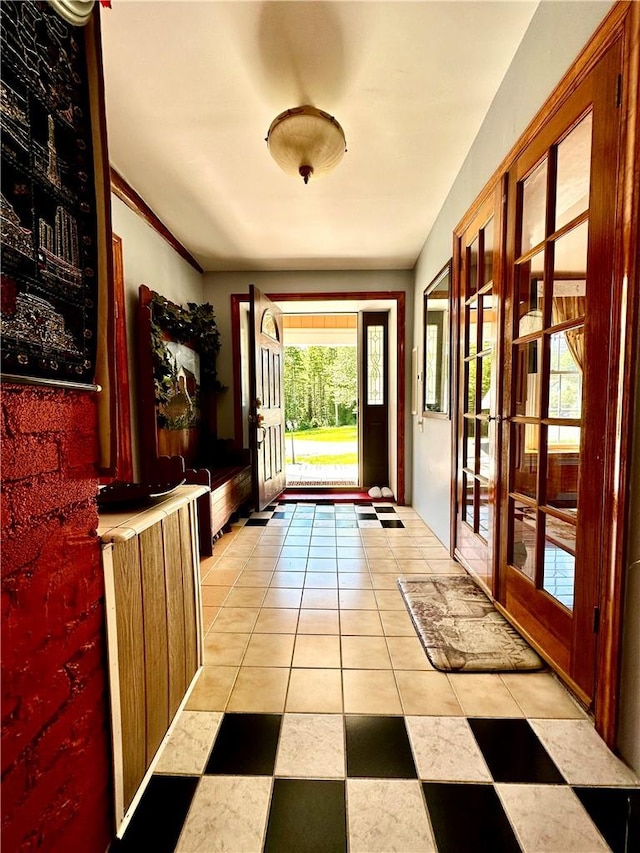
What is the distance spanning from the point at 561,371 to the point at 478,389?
0.79 metres

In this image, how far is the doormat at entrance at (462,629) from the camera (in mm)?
1565

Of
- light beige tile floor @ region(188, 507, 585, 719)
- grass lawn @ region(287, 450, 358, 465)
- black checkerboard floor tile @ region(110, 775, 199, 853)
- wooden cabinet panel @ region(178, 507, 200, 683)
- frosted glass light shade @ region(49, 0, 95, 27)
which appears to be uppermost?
frosted glass light shade @ region(49, 0, 95, 27)

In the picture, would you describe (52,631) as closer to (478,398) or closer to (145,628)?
(145,628)

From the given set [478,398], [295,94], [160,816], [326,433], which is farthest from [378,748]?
[326,433]

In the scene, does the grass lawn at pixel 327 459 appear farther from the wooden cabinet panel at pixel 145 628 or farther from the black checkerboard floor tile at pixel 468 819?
the black checkerboard floor tile at pixel 468 819

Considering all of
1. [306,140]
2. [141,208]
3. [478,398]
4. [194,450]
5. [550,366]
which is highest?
[141,208]

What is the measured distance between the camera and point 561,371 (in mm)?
1462

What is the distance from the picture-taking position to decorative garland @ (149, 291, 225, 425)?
9.19 ft

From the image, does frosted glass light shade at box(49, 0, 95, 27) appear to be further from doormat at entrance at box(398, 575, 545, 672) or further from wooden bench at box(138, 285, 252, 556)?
doormat at entrance at box(398, 575, 545, 672)

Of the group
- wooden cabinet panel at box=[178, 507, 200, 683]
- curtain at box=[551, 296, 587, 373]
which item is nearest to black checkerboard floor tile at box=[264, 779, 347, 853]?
wooden cabinet panel at box=[178, 507, 200, 683]

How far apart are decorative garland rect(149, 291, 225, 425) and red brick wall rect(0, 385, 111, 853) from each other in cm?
214

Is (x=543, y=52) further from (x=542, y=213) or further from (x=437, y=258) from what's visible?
(x=437, y=258)

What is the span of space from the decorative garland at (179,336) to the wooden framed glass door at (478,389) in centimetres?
222

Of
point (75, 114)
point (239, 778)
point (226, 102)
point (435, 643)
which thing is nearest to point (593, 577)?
point (435, 643)
